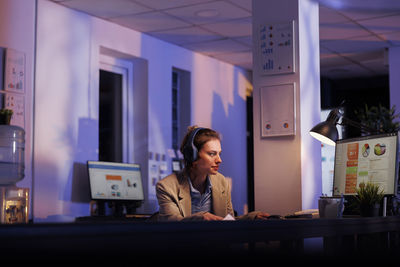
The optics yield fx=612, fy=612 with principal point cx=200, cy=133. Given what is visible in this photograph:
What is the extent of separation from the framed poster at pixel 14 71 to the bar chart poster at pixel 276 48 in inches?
78.5

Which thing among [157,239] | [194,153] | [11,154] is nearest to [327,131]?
[194,153]

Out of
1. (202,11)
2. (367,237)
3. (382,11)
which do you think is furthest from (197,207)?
(382,11)

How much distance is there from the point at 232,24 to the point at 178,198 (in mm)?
3486

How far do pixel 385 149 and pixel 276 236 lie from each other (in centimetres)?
191

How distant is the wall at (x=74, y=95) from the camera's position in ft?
17.4

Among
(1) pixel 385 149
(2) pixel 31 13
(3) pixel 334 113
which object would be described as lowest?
(1) pixel 385 149

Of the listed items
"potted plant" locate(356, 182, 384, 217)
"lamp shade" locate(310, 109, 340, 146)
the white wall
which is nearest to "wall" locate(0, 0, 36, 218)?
the white wall

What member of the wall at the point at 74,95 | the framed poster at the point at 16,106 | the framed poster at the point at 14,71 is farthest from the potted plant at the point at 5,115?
the wall at the point at 74,95

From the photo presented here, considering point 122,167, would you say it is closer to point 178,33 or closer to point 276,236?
point 178,33

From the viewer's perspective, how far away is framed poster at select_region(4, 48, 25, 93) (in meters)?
5.01

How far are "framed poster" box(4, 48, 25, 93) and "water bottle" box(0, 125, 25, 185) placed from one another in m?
0.36

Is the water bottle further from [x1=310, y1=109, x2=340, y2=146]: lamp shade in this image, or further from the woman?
Answer: [x1=310, y1=109, x2=340, y2=146]: lamp shade

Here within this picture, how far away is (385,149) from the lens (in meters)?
3.09

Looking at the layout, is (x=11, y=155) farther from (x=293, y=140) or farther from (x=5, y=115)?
(x=293, y=140)
